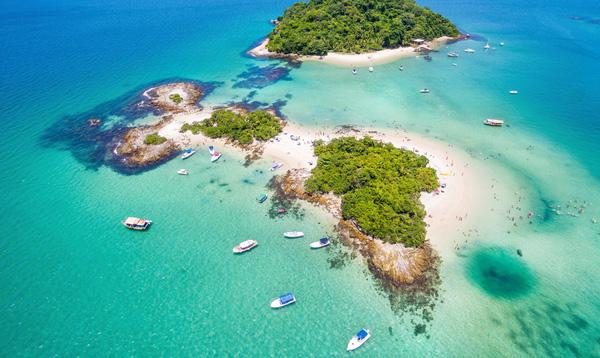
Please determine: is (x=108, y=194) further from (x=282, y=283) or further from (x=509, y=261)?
(x=509, y=261)

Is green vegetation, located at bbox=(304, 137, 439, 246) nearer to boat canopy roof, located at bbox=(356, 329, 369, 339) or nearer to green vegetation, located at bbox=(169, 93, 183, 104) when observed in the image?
boat canopy roof, located at bbox=(356, 329, 369, 339)

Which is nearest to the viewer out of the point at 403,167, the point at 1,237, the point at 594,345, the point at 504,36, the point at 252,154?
the point at 594,345

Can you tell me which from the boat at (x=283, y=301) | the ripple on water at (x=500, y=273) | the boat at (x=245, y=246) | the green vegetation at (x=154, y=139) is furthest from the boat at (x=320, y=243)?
the green vegetation at (x=154, y=139)

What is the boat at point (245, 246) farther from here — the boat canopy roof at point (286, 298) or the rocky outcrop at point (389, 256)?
the rocky outcrop at point (389, 256)

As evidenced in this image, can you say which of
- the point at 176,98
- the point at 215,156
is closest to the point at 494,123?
the point at 215,156

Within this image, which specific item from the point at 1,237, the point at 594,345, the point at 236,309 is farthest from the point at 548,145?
the point at 1,237

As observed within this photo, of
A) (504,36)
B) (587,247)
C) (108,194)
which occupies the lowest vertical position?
(587,247)

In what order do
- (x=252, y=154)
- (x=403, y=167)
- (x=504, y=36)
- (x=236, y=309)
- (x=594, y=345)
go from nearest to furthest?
1. (x=594, y=345)
2. (x=236, y=309)
3. (x=403, y=167)
4. (x=252, y=154)
5. (x=504, y=36)
